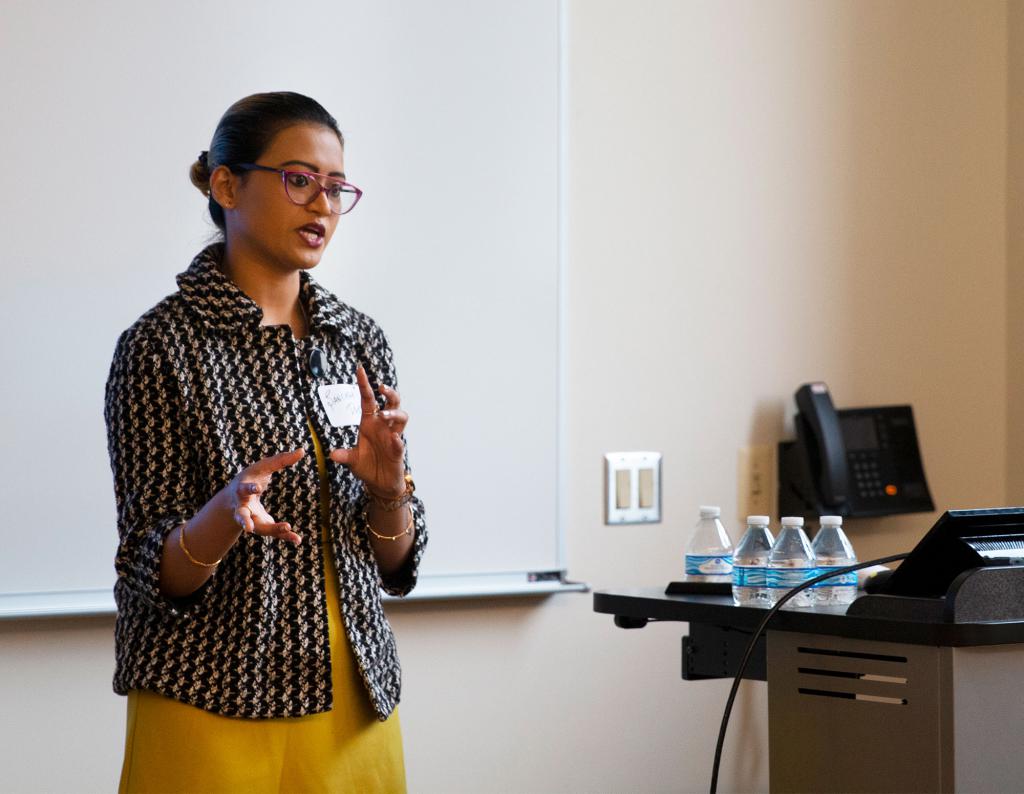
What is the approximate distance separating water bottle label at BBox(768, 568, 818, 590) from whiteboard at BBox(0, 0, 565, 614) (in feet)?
3.36

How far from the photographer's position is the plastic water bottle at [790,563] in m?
1.86

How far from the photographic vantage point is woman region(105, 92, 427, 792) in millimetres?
1660

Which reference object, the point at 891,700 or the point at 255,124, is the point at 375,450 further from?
the point at 891,700

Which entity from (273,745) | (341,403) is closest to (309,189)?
(341,403)

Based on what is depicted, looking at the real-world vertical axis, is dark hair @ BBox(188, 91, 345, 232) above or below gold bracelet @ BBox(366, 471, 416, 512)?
above

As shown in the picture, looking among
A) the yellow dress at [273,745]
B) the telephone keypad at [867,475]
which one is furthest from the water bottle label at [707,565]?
the telephone keypad at [867,475]

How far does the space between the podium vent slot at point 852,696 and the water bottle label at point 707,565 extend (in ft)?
1.35

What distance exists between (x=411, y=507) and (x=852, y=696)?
2.25 ft

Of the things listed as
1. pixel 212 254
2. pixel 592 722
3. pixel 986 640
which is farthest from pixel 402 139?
pixel 986 640

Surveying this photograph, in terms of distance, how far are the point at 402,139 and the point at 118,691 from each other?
1424 millimetres

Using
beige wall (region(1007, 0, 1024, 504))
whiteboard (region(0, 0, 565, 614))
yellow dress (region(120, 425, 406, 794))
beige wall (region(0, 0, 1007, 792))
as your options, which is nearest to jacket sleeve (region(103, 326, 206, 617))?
yellow dress (region(120, 425, 406, 794))

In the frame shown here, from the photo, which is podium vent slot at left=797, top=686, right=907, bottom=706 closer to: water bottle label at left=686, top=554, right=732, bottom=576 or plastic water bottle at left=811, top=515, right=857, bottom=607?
plastic water bottle at left=811, top=515, right=857, bottom=607

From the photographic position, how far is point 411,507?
6.21 ft

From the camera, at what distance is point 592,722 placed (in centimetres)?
298
